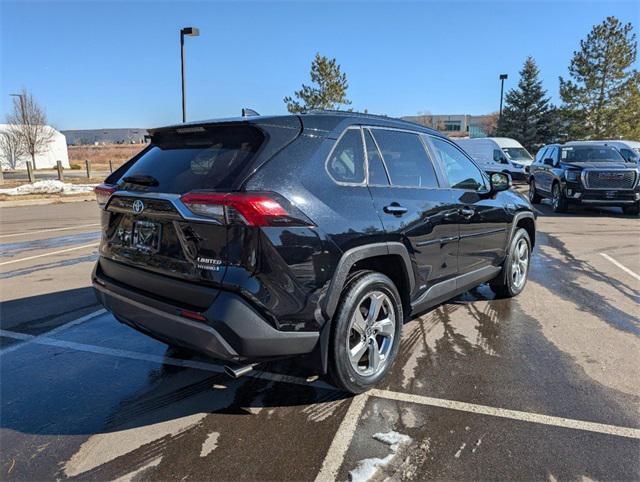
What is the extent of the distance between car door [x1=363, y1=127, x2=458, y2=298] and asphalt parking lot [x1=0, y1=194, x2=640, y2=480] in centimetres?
81

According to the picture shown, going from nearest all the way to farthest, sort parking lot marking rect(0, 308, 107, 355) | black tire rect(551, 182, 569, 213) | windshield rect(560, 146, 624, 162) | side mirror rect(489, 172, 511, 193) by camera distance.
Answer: parking lot marking rect(0, 308, 107, 355), side mirror rect(489, 172, 511, 193), black tire rect(551, 182, 569, 213), windshield rect(560, 146, 624, 162)

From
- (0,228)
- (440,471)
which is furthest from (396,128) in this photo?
(0,228)

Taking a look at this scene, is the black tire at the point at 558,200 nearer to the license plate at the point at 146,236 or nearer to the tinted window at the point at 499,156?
the tinted window at the point at 499,156

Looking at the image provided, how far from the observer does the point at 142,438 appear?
2.65 meters

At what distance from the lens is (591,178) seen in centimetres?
1217

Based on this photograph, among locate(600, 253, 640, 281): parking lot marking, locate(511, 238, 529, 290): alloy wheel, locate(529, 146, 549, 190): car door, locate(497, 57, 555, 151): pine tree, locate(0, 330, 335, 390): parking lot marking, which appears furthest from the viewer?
locate(497, 57, 555, 151): pine tree

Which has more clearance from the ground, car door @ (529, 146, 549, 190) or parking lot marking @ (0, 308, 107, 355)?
car door @ (529, 146, 549, 190)

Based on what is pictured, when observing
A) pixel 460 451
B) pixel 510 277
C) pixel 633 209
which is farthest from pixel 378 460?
pixel 633 209

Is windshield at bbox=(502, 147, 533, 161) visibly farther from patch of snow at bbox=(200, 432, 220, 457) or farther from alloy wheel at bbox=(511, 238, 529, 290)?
patch of snow at bbox=(200, 432, 220, 457)

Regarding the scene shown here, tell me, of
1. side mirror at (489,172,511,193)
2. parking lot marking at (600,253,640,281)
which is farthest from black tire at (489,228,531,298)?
parking lot marking at (600,253,640,281)

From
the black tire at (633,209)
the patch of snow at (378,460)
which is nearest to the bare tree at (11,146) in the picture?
the black tire at (633,209)

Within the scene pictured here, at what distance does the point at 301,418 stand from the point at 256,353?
648mm

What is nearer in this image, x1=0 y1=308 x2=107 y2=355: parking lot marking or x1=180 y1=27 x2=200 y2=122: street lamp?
x1=0 y1=308 x2=107 y2=355: parking lot marking

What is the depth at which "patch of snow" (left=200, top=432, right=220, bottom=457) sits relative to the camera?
2.53 meters
